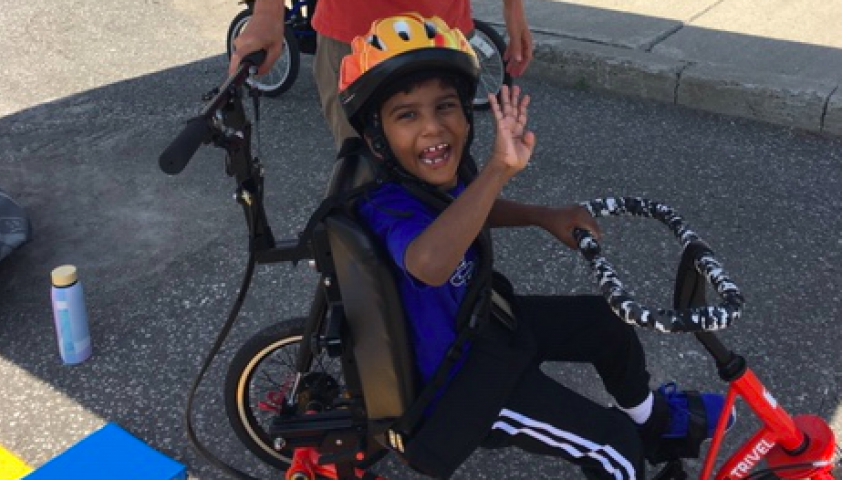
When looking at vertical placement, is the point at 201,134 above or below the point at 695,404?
above

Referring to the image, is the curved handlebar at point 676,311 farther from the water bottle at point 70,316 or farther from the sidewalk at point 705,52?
the sidewalk at point 705,52

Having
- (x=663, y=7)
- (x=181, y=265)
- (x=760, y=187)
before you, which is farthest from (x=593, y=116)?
(x=181, y=265)

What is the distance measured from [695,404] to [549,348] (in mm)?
480

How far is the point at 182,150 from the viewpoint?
177 cm

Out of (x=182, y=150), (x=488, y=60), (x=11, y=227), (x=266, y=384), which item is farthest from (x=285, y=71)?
(x=182, y=150)

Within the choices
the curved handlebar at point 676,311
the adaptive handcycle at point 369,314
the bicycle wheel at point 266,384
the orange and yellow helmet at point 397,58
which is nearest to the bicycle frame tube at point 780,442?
the adaptive handcycle at point 369,314

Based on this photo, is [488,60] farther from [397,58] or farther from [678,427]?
[397,58]

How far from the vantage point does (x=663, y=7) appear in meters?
6.57

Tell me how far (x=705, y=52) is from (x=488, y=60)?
1.45 metres

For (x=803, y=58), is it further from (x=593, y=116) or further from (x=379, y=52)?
(x=379, y=52)

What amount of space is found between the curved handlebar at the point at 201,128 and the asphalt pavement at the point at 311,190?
1434 mm

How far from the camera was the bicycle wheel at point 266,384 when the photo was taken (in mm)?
2648

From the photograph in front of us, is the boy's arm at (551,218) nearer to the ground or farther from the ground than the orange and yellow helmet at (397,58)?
nearer to the ground

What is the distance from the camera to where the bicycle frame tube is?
85.3 inches
